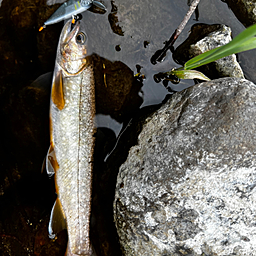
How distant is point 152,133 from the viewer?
2.01 m

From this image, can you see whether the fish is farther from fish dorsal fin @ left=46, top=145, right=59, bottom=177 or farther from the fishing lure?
the fishing lure

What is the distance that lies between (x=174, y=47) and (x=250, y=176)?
5.31 feet

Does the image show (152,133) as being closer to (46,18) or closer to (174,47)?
(174,47)

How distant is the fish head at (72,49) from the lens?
2.21 m

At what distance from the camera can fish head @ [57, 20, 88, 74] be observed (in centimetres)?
221

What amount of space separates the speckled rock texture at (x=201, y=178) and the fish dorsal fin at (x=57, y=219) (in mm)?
847

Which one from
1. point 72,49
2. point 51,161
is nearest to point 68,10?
point 72,49

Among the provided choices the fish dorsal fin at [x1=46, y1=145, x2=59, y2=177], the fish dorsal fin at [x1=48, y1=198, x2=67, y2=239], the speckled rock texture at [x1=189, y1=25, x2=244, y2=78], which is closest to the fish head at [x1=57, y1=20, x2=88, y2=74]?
the fish dorsal fin at [x1=46, y1=145, x2=59, y2=177]

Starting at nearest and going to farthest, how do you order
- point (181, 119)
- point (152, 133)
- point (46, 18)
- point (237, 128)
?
point (237, 128) < point (181, 119) < point (152, 133) < point (46, 18)

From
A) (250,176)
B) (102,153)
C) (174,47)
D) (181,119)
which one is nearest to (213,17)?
(174,47)

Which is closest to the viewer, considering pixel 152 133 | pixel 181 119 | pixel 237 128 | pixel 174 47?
pixel 237 128

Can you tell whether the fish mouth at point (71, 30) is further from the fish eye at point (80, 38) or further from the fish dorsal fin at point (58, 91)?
the fish dorsal fin at point (58, 91)

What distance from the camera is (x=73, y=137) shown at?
2.30 meters

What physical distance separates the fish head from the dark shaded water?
18 cm
